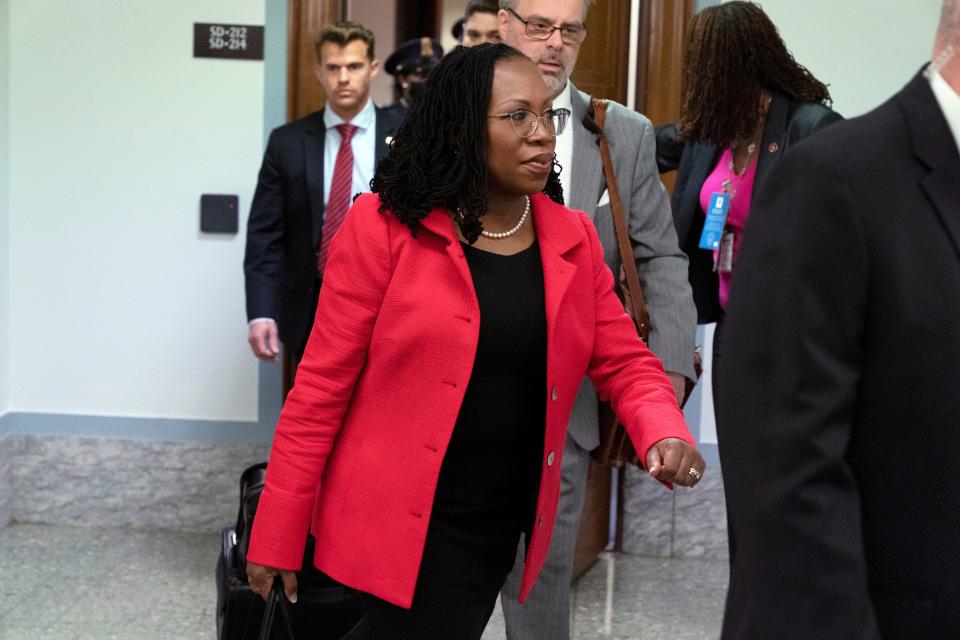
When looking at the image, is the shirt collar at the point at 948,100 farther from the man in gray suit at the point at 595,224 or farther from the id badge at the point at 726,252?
the id badge at the point at 726,252

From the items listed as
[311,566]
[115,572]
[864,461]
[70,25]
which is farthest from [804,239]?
[70,25]

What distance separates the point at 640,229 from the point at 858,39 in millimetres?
2364

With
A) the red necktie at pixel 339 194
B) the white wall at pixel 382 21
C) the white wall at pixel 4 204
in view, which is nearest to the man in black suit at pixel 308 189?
the red necktie at pixel 339 194

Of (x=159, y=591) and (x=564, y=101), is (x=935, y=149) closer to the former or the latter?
(x=564, y=101)

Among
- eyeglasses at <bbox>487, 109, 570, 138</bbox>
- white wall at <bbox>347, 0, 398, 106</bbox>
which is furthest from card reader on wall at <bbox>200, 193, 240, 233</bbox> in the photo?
white wall at <bbox>347, 0, 398, 106</bbox>

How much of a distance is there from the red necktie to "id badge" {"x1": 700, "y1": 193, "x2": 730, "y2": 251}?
4.99 ft

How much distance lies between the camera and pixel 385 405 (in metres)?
2.50

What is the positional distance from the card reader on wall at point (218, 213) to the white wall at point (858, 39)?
2.30 meters

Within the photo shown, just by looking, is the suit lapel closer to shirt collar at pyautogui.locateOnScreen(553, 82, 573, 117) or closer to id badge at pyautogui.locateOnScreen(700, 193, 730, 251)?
shirt collar at pyautogui.locateOnScreen(553, 82, 573, 117)

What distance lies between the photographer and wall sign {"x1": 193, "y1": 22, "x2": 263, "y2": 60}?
545 centimetres

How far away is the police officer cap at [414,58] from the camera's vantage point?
20.2 feet

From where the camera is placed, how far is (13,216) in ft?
18.5

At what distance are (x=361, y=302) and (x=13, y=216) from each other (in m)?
3.61

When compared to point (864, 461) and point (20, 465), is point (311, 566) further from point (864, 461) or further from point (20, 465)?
point (20, 465)
